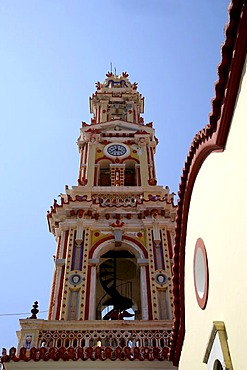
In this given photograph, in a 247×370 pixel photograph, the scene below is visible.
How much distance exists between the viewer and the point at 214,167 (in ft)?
22.6

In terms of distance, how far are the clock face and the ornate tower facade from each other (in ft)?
0.12

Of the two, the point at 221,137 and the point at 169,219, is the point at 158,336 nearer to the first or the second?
the point at 169,219

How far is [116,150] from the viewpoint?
63.4 feet

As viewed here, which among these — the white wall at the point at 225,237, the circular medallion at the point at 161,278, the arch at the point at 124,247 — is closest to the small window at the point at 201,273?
the white wall at the point at 225,237

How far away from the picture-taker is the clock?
62.8 feet

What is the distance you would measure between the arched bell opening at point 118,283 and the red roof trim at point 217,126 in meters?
5.72

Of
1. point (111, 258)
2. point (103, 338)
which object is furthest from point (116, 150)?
point (103, 338)

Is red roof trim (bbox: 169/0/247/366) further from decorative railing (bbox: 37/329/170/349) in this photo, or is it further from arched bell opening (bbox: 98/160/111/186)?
arched bell opening (bbox: 98/160/111/186)

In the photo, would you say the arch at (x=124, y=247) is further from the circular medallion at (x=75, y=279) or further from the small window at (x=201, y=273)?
the small window at (x=201, y=273)

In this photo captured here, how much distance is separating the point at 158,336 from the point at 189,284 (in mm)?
3587

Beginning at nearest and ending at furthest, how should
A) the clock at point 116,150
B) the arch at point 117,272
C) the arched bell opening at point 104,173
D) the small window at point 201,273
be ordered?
the small window at point 201,273
the arch at point 117,272
the arched bell opening at point 104,173
the clock at point 116,150

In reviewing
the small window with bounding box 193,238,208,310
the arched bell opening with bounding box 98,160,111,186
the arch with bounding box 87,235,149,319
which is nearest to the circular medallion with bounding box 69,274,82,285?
the arch with bounding box 87,235,149,319

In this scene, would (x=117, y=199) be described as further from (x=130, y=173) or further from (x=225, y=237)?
(x=225, y=237)

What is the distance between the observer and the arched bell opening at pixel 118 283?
14656mm
